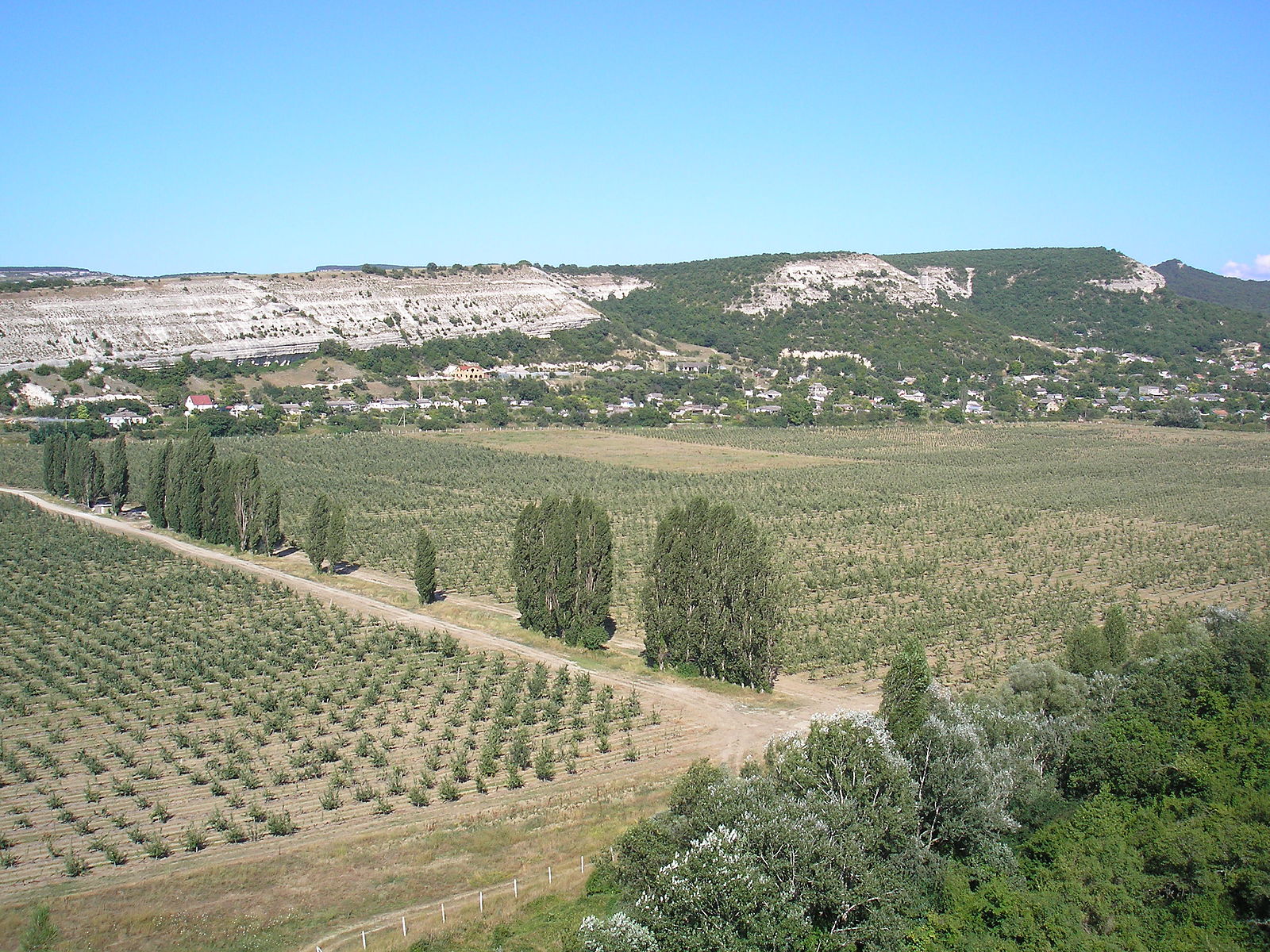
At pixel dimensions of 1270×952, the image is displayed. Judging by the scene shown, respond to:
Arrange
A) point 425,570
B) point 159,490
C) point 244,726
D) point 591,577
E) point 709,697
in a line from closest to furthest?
1. point 244,726
2. point 709,697
3. point 591,577
4. point 425,570
5. point 159,490

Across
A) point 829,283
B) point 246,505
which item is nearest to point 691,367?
point 829,283

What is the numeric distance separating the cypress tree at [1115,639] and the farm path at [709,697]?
5.16m

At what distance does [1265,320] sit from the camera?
15400 cm

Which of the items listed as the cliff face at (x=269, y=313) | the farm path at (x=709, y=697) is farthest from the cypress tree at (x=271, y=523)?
the cliff face at (x=269, y=313)

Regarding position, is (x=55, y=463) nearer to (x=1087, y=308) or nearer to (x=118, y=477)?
(x=118, y=477)

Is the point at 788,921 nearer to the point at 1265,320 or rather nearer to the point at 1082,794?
the point at 1082,794

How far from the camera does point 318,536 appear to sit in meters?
36.8

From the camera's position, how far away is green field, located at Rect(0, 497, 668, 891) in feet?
57.6

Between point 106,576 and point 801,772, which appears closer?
point 801,772

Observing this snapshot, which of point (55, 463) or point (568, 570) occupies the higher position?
point (568, 570)

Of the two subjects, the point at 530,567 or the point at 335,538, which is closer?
the point at 530,567

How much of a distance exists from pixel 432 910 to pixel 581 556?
13.8 meters

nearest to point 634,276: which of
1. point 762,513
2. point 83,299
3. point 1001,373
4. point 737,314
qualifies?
point 737,314

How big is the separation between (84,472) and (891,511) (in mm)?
39503
